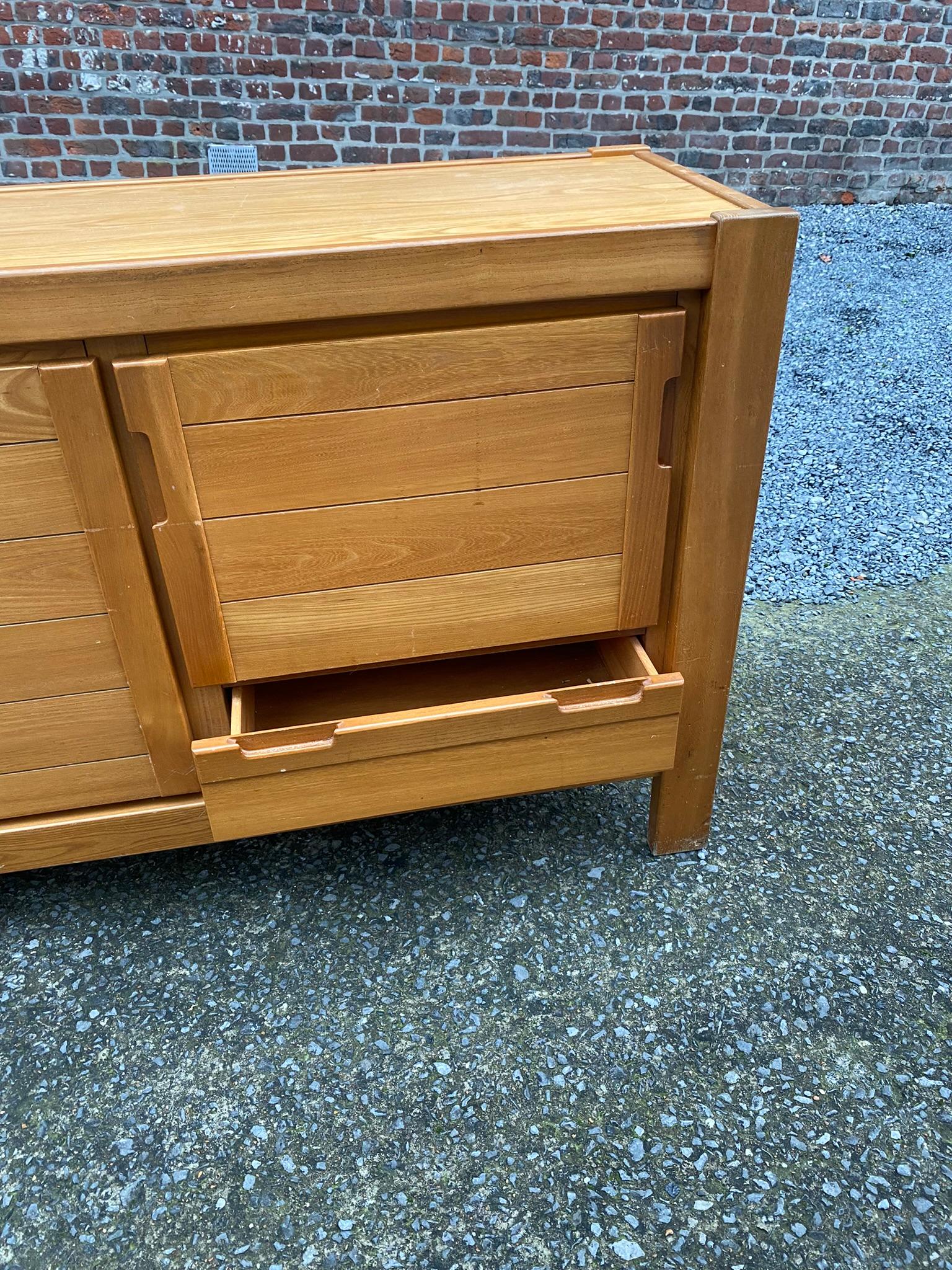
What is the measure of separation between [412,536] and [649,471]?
0.34 m

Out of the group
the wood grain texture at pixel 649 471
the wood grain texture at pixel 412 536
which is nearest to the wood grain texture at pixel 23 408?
the wood grain texture at pixel 412 536

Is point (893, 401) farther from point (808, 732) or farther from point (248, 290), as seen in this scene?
point (248, 290)

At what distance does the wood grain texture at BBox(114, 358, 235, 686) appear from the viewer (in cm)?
110

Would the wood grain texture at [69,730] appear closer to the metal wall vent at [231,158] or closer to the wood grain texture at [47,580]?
the wood grain texture at [47,580]

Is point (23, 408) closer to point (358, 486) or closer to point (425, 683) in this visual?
point (358, 486)

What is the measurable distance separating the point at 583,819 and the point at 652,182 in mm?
1104

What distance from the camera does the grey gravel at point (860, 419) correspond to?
8.11 ft

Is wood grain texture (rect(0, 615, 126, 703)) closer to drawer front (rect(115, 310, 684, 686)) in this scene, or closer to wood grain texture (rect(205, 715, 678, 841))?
drawer front (rect(115, 310, 684, 686))

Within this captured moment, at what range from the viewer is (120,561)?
3.95 feet

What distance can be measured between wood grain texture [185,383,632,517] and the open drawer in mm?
320

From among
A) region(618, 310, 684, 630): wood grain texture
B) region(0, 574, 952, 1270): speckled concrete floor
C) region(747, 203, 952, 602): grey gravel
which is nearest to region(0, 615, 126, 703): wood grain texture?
region(0, 574, 952, 1270): speckled concrete floor

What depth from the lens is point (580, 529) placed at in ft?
4.27


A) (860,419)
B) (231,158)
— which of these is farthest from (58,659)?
(231,158)

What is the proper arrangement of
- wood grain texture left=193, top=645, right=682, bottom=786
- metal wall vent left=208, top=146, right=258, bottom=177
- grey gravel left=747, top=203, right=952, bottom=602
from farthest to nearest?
metal wall vent left=208, top=146, right=258, bottom=177
grey gravel left=747, top=203, right=952, bottom=602
wood grain texture left=193, top=645, right=682, bottom=786
